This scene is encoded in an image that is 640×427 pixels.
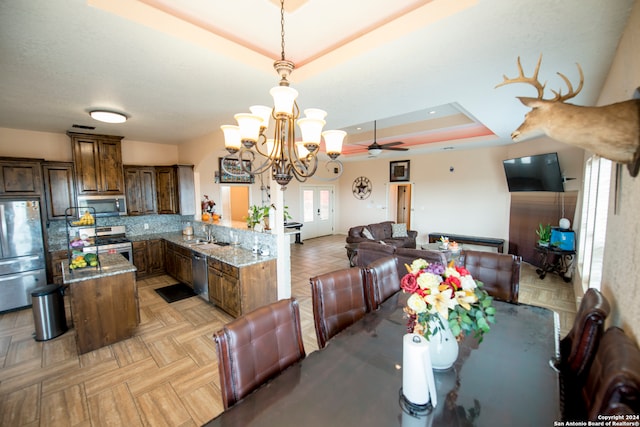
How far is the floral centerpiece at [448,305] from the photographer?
3.87 ft

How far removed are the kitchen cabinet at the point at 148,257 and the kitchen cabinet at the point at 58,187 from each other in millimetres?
1159

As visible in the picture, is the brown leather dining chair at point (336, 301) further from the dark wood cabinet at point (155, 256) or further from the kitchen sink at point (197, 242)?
the dark wood cabinet at point (155, 256)

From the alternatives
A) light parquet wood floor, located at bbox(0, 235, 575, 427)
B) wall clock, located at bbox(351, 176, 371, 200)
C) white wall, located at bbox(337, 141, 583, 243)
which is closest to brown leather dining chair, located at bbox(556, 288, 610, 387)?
light parquet wood floor, located at bbox(0, 235, 575, 427)

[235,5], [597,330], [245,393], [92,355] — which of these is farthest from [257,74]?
[92,355]

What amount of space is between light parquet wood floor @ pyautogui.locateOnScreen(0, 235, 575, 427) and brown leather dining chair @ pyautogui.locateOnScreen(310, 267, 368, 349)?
1.02 meters

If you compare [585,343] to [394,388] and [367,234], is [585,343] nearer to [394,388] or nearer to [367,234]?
[394,388]

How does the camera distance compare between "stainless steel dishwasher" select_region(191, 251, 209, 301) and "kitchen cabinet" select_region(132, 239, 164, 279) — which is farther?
"kitchen cabinet" select_region(132, 239, 164, 279)

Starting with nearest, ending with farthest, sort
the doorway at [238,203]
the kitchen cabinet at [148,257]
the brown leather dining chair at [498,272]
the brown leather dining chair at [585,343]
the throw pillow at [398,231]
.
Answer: the brown leather dining chair at [585,343] → the brown leather dining chair at [498,272] → the kitchen cabinet at [148,257] → the throw pillow at [398,231] → the doorway at [238,203]

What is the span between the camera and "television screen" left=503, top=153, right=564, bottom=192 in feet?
15.3

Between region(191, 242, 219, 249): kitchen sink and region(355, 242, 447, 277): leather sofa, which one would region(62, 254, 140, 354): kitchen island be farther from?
region(355, 242, 447, 277): leather sofa

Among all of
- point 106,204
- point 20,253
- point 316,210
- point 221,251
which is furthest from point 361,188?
point 20,253

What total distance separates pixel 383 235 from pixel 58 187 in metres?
6.54

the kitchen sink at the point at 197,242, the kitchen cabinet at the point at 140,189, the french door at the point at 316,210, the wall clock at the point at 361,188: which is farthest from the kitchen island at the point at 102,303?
the wall clock at the point at 361,188

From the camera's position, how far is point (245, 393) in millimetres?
1256
